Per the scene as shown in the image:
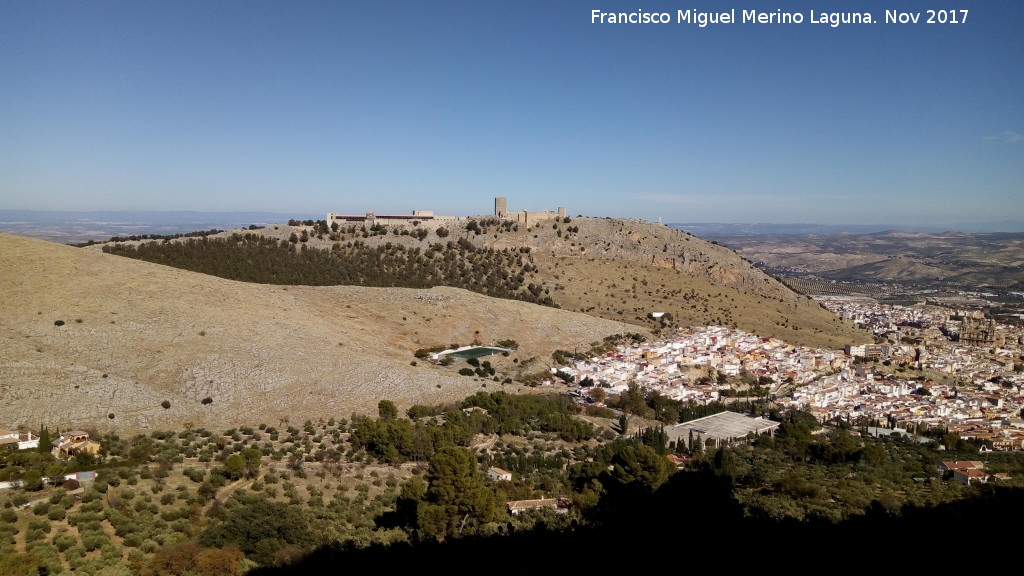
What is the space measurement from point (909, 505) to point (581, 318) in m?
29.1

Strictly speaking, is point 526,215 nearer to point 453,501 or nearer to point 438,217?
point 438,217

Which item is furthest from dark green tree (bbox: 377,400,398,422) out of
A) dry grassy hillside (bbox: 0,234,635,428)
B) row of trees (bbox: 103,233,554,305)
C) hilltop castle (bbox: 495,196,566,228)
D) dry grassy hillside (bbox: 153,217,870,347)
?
hilltop castle (bbox: 495,196,566,228)

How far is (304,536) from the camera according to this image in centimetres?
1166

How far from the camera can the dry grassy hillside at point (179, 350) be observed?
1989cm

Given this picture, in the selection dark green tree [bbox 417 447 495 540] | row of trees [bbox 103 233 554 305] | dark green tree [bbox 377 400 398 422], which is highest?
row of trees [bbox 103 233 554 305]

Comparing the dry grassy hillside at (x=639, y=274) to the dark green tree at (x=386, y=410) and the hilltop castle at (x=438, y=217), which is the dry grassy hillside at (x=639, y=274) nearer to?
the hilltop castle at (x=438, y=217)

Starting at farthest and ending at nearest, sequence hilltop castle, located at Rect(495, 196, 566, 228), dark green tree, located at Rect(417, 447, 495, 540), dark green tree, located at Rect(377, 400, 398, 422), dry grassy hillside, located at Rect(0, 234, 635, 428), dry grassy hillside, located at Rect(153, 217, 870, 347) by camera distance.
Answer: hilltop castle, located at Rect(495, 196, 566, 228) < dry grassy hillside, located at Rect(153, 217, 870, 347) < dark green tree, located at Rect(377, 400, 398, 422) < dry grassy hillside, located at Rect(0, 234, 635, 428) < dark green tree, located at Rect(417, 447, 495, 540)

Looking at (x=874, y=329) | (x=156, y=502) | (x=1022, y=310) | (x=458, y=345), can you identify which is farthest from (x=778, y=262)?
(x=156, y=502)

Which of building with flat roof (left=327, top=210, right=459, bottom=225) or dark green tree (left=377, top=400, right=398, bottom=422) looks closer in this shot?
dark green tree (left=377, top=400, right=398, bottom=422)

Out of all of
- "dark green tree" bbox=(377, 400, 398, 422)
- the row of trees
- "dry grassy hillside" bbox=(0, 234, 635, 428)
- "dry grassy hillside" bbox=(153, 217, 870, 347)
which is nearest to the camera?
"dry grassy hillside" bbox=(0, 234, 635, 428)

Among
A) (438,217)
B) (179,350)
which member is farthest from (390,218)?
(179,350)

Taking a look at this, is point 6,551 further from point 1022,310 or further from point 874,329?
point 1022,310

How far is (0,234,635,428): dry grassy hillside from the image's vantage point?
1989 centimetres

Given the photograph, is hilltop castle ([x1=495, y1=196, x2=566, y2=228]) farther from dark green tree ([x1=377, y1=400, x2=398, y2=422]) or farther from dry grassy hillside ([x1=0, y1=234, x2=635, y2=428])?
dark green tree ([x1=377, y1=400, x2=398, y2=422])
